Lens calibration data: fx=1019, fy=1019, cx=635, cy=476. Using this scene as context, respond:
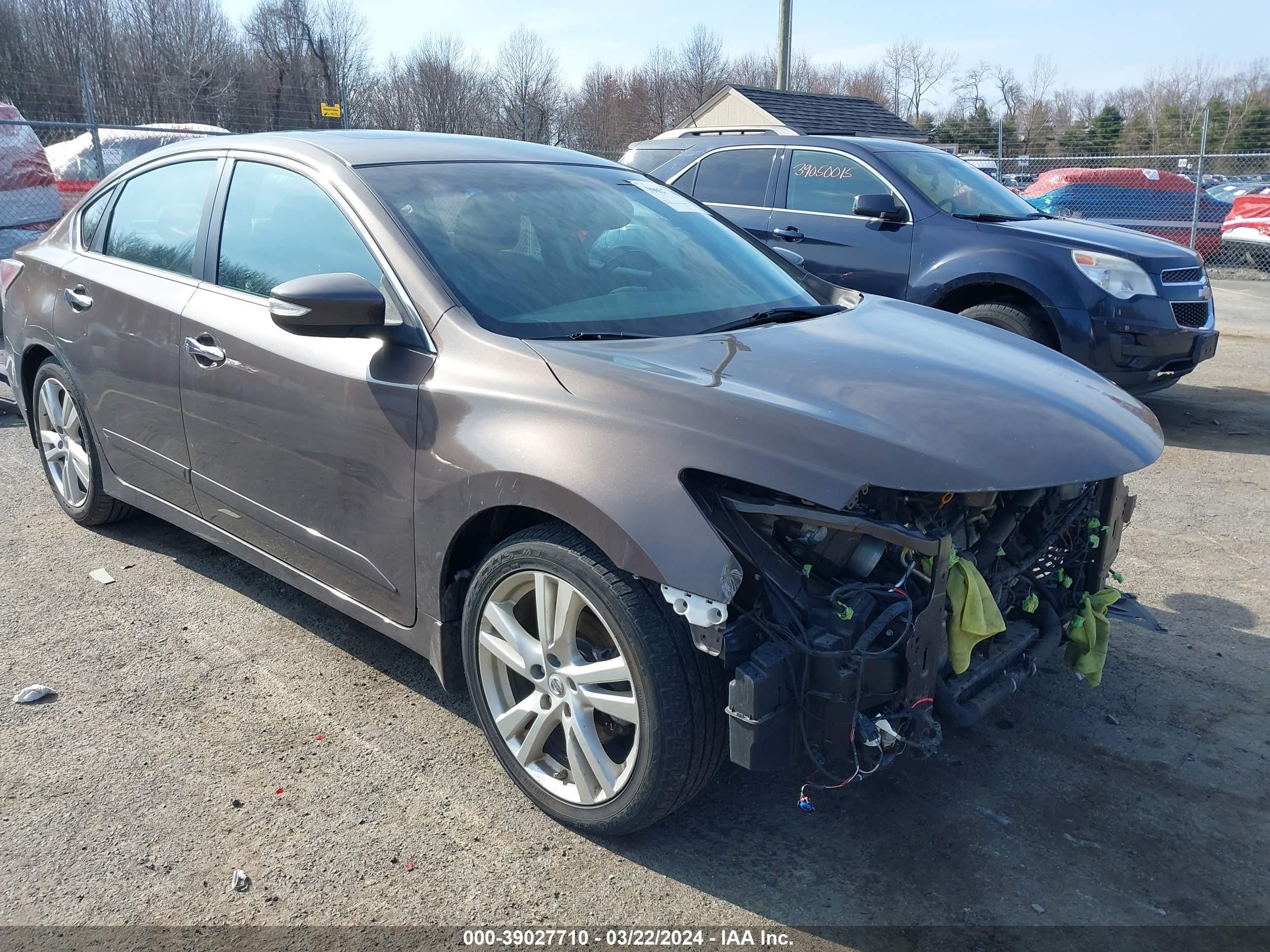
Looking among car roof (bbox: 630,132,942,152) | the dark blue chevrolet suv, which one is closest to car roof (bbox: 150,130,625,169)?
the dark blue chevrolet suv

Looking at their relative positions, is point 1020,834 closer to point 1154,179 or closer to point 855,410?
point 855,410

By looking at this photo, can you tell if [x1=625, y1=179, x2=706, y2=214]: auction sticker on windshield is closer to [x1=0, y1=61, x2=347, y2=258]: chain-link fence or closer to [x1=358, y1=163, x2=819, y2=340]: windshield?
[x1=358, y1=163, x2=819, y2=340]: windshield

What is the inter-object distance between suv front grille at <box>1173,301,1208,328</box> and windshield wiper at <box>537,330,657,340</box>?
498cm

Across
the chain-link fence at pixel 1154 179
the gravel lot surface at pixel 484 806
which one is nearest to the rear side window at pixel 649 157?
the chain-link fence at pixel 1154 179

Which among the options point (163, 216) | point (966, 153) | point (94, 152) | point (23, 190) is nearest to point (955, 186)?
point (163, 216)

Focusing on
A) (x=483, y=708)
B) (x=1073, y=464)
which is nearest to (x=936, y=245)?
(x=1073, y=464)

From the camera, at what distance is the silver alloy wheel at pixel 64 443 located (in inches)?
177

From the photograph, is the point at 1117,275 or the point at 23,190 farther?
the point at 23,190

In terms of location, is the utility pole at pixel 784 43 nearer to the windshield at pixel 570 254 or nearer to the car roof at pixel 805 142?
the car roof at pixel 805 142

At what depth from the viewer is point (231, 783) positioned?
2.88 metres

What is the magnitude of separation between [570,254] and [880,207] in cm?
438

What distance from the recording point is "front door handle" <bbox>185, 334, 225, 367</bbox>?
133 inches

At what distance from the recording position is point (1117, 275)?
6.48 metres

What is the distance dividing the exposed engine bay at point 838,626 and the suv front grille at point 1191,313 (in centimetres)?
484
